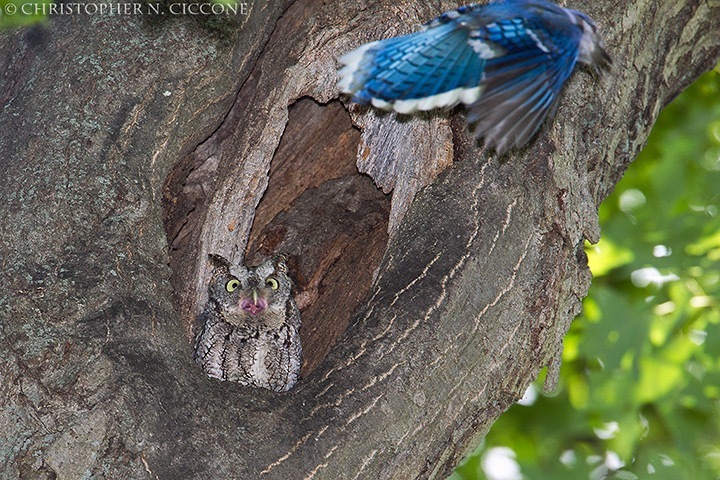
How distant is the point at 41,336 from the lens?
2256mm

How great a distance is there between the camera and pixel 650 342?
4.41 meters

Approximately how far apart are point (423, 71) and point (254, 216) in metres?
1.40

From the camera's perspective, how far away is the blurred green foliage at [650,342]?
439 centimetres

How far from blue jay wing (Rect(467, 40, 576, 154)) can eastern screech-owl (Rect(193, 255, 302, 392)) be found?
146 centimetres

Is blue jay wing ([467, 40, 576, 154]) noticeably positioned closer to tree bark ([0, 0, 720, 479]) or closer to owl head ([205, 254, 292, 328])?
tree bark ([0, 0, 720, 479])

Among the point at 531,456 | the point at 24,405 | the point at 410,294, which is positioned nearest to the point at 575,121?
the point at 410,294

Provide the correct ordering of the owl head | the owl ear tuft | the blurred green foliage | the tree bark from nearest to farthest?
1. the tree bark
2. the owl head
3. the owl ear tuft
4. the blurred green foliage

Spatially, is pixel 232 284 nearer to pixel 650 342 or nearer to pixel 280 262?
pixel 280 262

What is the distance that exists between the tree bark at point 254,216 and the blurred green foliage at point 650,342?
4.08 feet

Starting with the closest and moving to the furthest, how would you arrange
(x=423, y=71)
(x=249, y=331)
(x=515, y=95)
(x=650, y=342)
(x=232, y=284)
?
(x=515, y=95)
(x=423, y=71)
(x=232, y=284)
(x=249, y=331)
(x=650, y=342)

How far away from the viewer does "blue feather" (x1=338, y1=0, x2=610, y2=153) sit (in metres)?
2.44

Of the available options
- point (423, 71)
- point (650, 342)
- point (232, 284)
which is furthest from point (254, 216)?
point (650, 342)

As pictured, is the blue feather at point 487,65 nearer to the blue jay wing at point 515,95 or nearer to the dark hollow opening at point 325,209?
the blue jay wing at point 515,95

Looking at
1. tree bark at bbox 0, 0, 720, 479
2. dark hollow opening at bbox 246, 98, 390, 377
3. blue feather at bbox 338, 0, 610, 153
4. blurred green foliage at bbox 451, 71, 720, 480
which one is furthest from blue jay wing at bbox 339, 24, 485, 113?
blurred green foliage at bbox 451, 71, 720, 480
